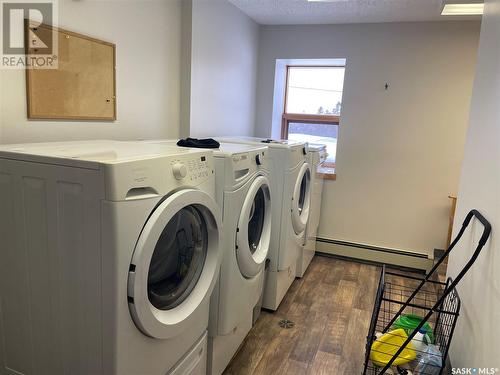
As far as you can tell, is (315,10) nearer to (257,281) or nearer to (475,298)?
(257,281)

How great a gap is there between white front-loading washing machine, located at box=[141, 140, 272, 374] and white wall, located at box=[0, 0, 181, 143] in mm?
687

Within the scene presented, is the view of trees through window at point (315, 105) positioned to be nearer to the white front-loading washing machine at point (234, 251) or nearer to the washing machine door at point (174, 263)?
the white front-loading washing machine at point (234, 251)

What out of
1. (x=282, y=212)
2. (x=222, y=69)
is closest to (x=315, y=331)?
(x=282, y=212)

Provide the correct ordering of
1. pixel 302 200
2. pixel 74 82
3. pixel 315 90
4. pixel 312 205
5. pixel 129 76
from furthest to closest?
1. pixel 315 90
2. pixel 312 205
3. pixel 302 200
4. pixel 129 76
5. pixel 74 82

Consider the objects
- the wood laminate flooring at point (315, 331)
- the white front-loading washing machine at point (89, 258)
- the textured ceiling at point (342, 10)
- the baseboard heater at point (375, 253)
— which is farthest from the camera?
the baseboard heater at point (375, 253)

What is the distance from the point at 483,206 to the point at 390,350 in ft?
2.57

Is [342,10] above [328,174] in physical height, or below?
above

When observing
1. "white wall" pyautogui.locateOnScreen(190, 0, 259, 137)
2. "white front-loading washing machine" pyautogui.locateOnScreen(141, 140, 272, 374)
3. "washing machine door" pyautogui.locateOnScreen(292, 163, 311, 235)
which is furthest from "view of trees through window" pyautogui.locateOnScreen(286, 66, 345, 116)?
"white front-loading washing machine" pyautogui.locateOnScreen(141, 140, 272, 374)

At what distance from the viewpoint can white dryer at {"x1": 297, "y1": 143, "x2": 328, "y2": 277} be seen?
3079 millimetres

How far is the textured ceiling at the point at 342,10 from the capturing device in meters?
2.81

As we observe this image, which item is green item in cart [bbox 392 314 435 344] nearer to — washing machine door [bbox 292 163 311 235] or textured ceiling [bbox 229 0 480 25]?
washing machine door [bbox 292 163 311 235]

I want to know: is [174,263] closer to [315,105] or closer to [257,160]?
[257,160]

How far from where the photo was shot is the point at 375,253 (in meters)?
3.67

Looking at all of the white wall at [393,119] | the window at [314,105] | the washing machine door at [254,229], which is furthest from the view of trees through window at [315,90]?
the washing machine door at [254,229]
